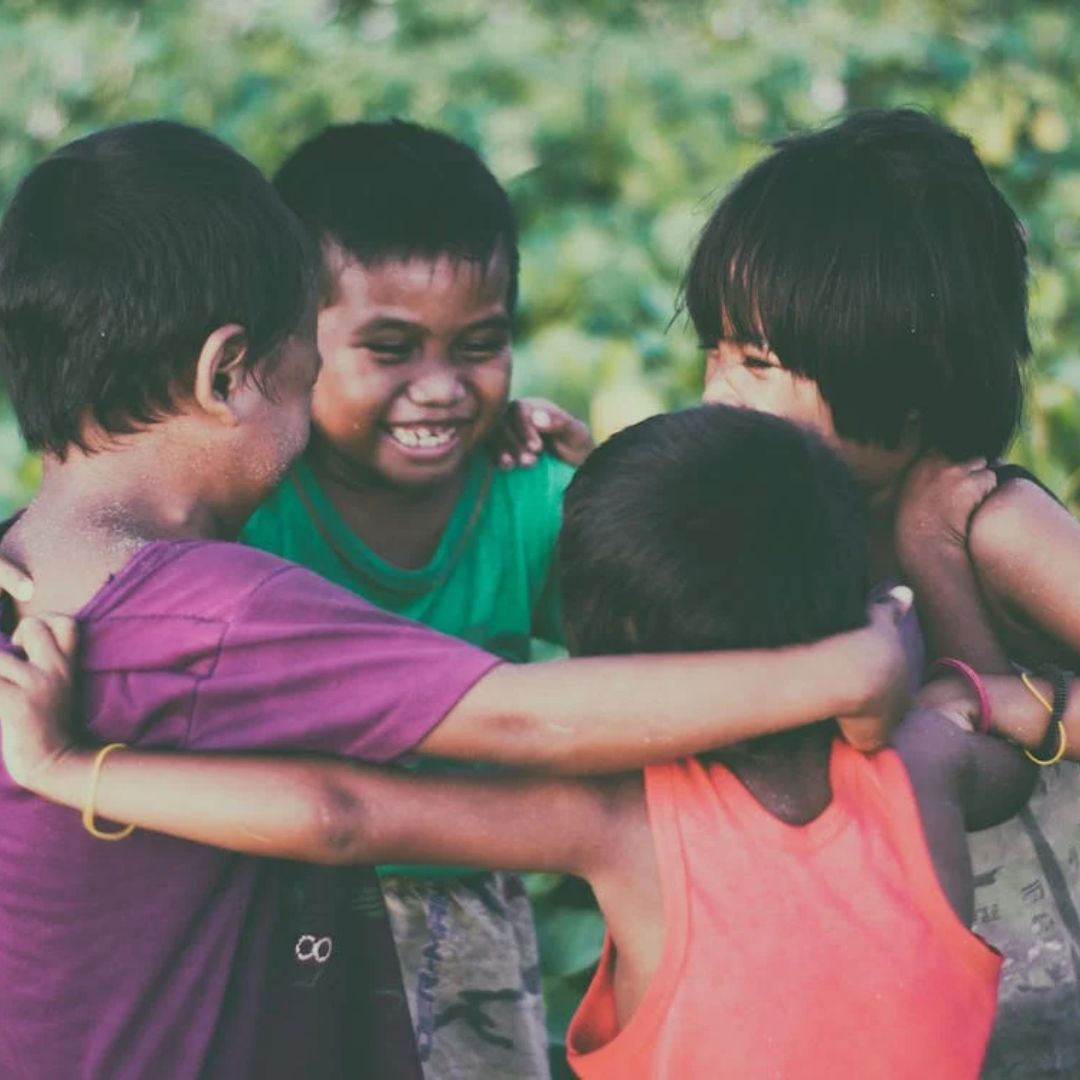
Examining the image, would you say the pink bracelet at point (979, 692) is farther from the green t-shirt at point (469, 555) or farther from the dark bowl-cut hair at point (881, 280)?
the green t-shirt at point (469, 555)

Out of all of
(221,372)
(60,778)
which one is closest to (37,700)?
(60,778)

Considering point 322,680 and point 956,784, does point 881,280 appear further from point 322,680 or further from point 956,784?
point 322,680

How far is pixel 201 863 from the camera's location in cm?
188

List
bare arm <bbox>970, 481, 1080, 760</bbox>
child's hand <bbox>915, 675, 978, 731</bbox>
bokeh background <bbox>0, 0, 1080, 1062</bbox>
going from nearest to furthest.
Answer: child's hand <bbox>915, 675, 978, 731</bbox>, bare arm <bbox>970, 481, 1080, 760</bbox>, bokeh background <bbox>0, 0, 1080, 1062</bbox>

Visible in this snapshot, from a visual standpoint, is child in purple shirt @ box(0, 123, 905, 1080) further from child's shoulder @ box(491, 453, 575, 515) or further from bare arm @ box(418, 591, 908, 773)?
child's shoulder @ box(491, 453, 575, 515)

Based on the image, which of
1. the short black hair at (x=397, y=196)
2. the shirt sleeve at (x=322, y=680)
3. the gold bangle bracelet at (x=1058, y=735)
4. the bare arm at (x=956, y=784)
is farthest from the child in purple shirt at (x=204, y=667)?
the short black hair at (x=397, y=196)

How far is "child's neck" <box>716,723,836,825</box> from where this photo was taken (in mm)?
1869

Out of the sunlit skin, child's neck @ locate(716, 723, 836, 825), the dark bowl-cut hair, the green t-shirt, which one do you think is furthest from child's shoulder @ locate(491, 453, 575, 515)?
child's neck @ locate(716, 723, 836, 825)

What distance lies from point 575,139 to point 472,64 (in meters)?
0.59

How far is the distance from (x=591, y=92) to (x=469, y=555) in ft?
16.0

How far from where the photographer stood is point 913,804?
1.89m

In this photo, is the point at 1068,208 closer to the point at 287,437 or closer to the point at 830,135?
the point at 830,135

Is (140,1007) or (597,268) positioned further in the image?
(597,268)

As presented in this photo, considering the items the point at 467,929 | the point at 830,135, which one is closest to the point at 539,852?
the point at 467,929
